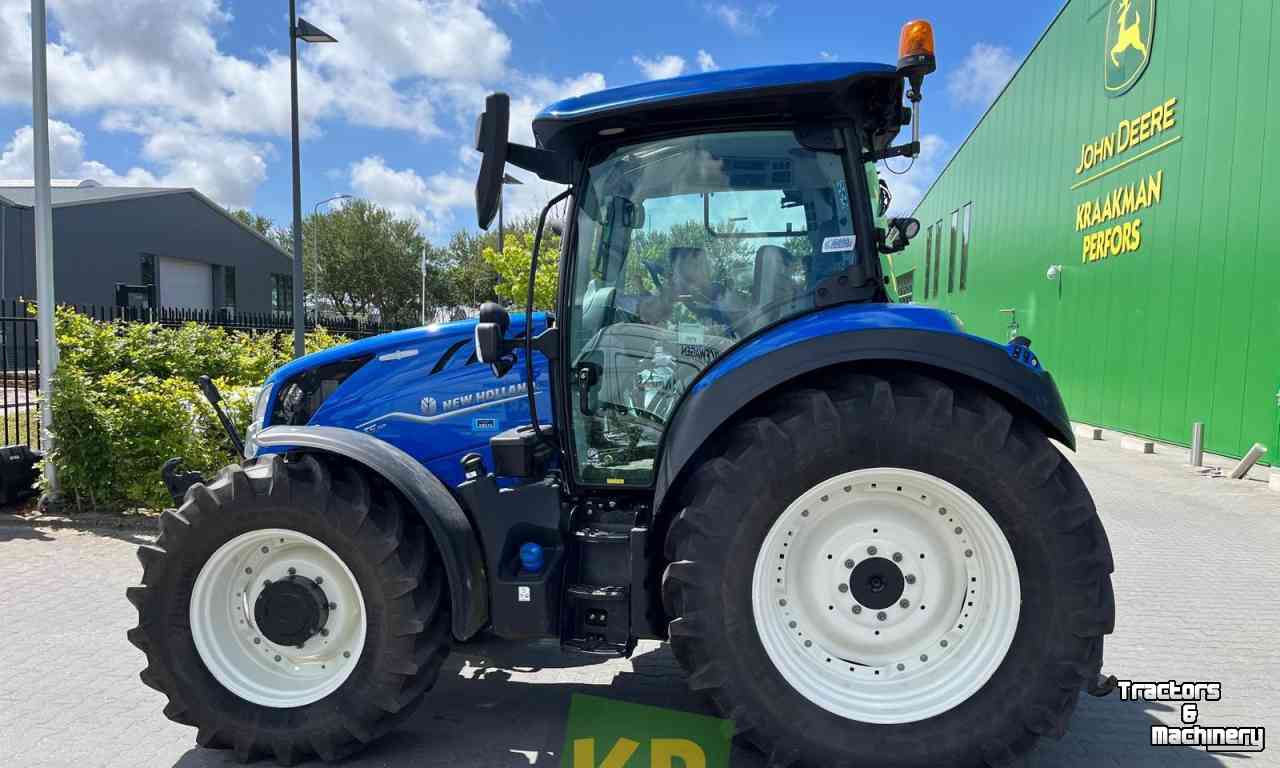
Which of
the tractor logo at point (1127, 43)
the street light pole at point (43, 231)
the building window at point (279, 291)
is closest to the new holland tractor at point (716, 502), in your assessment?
the street light pole at point (43, 231)

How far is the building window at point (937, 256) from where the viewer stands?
1161 inches

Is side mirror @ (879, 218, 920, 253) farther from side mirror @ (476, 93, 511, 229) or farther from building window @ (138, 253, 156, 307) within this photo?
building window @ (138, 253, 156, 307)

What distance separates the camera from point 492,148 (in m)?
2.68

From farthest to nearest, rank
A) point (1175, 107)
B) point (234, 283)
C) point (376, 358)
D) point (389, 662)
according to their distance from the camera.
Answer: point (234, 283), point (1175, 107), point (376, 358), point (389, 662)

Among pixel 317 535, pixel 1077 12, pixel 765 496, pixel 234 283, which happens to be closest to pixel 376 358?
pixel 317 535

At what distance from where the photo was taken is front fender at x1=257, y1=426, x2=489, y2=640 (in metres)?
2.99

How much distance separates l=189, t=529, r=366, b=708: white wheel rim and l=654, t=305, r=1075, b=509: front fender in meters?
1.32

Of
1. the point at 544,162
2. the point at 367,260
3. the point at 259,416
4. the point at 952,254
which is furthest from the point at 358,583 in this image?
the point at 367,260

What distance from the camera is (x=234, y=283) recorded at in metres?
39.2

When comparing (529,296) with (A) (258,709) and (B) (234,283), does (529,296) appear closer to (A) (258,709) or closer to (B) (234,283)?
(A) (258,709)

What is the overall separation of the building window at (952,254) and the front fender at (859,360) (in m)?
25.4

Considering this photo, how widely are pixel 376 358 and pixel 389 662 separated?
52.6 inches

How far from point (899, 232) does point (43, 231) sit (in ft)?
25.1

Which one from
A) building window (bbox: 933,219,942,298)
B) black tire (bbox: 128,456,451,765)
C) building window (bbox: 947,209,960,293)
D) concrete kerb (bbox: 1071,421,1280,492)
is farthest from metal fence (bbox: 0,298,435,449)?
building window (bbox: 933,219,942,298)
